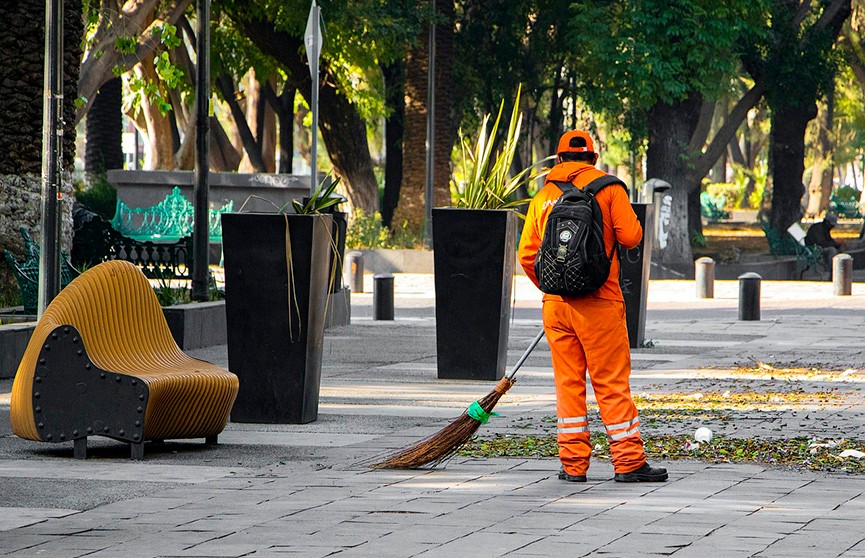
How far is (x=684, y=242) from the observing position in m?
34.2

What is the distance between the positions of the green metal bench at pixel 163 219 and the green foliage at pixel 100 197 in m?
1.95

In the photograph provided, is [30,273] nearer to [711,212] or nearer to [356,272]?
[356,272]

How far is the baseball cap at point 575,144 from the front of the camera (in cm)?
795

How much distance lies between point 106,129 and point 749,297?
66.6ft

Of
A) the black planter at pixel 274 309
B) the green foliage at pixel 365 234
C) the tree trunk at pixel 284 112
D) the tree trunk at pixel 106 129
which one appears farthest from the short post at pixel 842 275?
the tree trunk at pixel 106 129

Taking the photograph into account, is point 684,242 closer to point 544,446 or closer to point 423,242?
point 423,242

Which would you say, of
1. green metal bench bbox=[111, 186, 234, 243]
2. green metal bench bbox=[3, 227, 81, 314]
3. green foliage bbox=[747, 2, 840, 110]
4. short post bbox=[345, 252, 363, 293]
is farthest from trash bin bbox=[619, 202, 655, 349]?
green foliage bbox=[747, 2, 840, 110]

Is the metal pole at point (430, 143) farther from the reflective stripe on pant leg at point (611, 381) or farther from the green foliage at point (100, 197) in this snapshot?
the reflective stripe on pant leg at point (611, 381)

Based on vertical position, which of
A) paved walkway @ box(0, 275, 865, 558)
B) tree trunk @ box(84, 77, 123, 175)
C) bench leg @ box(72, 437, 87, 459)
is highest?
tree trunk @ box(84, 77, 123, 175)

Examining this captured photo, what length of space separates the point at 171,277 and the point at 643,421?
9.40 meters

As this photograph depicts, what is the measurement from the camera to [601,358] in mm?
7660

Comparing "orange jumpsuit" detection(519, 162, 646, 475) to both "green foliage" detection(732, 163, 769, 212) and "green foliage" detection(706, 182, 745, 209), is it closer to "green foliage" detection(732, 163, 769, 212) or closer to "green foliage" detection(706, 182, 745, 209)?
"green foliage" detection(732, 163, 769, 212)

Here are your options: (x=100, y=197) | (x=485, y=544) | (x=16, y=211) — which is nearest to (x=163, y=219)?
(x=100, y=197)

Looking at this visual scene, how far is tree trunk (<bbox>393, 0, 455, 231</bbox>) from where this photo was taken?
1281 inches
